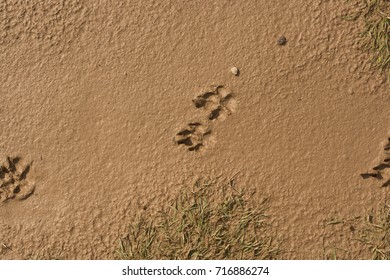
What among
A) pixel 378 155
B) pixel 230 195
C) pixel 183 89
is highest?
pixel 183 89

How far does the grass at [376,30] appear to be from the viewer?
1.41m

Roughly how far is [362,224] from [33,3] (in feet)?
5.02

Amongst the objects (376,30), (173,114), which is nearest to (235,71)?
(173,114)

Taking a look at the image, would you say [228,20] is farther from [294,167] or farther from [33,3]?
[33,3]

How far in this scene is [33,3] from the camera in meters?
1.47

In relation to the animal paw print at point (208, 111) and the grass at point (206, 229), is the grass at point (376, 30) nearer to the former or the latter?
the animal paw print at point (208, 111)

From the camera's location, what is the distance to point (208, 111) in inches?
56.4

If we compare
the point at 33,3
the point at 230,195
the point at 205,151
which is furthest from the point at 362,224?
the point at 33,3

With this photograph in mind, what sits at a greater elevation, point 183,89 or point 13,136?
point 183,89

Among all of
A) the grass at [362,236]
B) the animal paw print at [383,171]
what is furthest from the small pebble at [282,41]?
the grass at [362,236]

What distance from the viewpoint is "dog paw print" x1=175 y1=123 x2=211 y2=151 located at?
1.44 metres

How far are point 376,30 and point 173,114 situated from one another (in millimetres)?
827

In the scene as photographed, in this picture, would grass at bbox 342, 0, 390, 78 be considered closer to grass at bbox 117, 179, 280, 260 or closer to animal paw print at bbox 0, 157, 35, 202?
grass at bbox 117, 179, 280, 260

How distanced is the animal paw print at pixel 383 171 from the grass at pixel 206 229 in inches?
16.5
